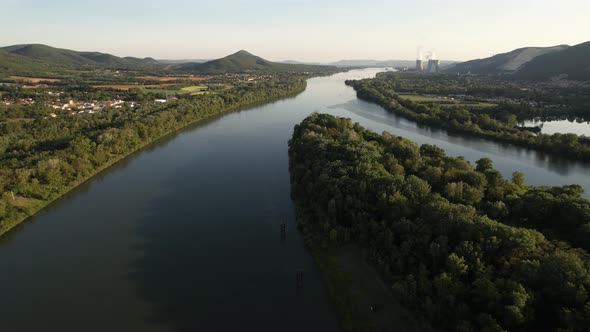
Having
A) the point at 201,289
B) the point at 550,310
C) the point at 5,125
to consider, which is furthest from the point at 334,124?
the point at 5,125

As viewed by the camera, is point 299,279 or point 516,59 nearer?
point 299,279

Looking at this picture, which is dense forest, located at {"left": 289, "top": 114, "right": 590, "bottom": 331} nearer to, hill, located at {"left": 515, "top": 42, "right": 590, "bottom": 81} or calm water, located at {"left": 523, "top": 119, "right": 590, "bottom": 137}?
calm water, located at {"left": 523, "top": 119, "right": 590, "bottom": 137}

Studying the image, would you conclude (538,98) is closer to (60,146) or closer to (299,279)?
(299,279)

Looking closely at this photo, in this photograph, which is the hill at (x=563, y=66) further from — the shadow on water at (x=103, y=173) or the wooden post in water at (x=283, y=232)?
the wooden post in water at (x=283, y=232)

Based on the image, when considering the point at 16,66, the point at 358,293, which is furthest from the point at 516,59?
the point at 16,66

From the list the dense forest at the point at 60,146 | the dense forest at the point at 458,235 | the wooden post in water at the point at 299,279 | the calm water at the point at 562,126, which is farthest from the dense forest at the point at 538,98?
the dense forest at the point at 60,146

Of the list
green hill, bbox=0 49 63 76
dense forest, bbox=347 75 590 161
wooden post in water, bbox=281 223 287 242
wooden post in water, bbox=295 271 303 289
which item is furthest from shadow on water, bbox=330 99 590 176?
green hill, bbox=0 49 63 76

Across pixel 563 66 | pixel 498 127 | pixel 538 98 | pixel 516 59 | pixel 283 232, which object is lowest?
pixel 283 232
